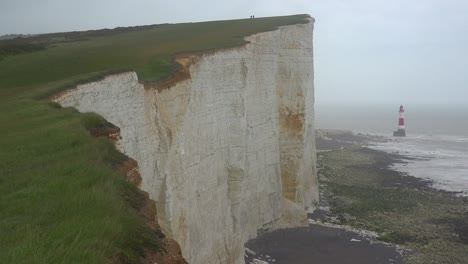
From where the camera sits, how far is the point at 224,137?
67.0 feet

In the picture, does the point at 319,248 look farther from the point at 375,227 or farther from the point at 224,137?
the point at 224,137

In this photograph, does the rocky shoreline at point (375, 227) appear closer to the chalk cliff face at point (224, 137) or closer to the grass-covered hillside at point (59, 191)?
the chalk cliff face at point (224, 137)

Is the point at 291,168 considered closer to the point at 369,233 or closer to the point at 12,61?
the point at 369,233

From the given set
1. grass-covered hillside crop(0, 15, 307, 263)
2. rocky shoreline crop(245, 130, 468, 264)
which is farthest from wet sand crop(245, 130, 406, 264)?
grass-covered hillside crop(0, 15, 307, 263)

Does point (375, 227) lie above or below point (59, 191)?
below

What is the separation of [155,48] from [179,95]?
21.8ft

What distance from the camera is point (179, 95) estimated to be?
16844 mm

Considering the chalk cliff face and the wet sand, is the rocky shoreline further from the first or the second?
the chalk cliff face

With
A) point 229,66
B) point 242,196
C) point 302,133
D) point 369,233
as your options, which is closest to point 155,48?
point 229,66

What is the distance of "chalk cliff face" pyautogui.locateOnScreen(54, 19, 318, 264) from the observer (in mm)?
13883

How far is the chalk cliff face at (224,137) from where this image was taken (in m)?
13.9

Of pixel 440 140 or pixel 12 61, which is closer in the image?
pixel 12 61

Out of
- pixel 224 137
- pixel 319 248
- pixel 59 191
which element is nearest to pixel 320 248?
pixel 319 248

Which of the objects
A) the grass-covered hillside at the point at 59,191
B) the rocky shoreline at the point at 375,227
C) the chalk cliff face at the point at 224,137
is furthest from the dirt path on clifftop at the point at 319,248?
the grass-covered hillside at the point at 59,191
